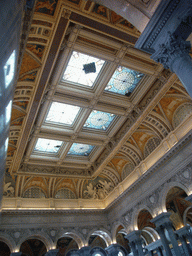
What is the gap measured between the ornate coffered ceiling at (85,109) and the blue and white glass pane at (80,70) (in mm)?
48

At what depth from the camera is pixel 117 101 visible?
12859mm

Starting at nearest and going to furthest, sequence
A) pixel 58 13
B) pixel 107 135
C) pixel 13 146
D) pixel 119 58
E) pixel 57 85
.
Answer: pixel 58 13, pixel 119 58, pixel 57 85, pixel 13 146, pixel 107 135

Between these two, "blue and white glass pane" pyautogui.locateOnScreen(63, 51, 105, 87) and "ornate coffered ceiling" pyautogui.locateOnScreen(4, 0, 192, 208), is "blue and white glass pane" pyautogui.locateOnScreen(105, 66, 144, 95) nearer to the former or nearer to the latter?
"ornate coffered ceiling" pyautogui.locateOnScreen(4, 0, 192, 208)

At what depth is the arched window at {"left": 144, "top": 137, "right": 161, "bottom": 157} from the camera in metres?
15.0

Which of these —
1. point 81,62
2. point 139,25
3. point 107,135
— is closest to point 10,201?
point 107,135

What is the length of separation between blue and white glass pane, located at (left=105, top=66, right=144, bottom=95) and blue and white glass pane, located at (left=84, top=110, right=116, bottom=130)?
1.78 m

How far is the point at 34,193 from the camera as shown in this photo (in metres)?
17.6

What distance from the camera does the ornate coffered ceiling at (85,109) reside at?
29.4 feet

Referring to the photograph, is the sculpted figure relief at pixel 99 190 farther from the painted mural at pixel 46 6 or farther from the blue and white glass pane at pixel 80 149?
the painted mural at pixel 46 6

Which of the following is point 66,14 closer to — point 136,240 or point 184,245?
point 136,240

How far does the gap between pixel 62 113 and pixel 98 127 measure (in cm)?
283

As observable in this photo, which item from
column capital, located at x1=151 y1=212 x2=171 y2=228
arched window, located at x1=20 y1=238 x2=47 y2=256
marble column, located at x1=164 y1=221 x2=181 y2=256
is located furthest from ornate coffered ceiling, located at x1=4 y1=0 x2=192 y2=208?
arched window, located at x1=20 y1=238 x2=47 y2=256

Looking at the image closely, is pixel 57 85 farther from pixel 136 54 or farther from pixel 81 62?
pixel 136 54

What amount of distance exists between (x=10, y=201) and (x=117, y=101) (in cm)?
1055
